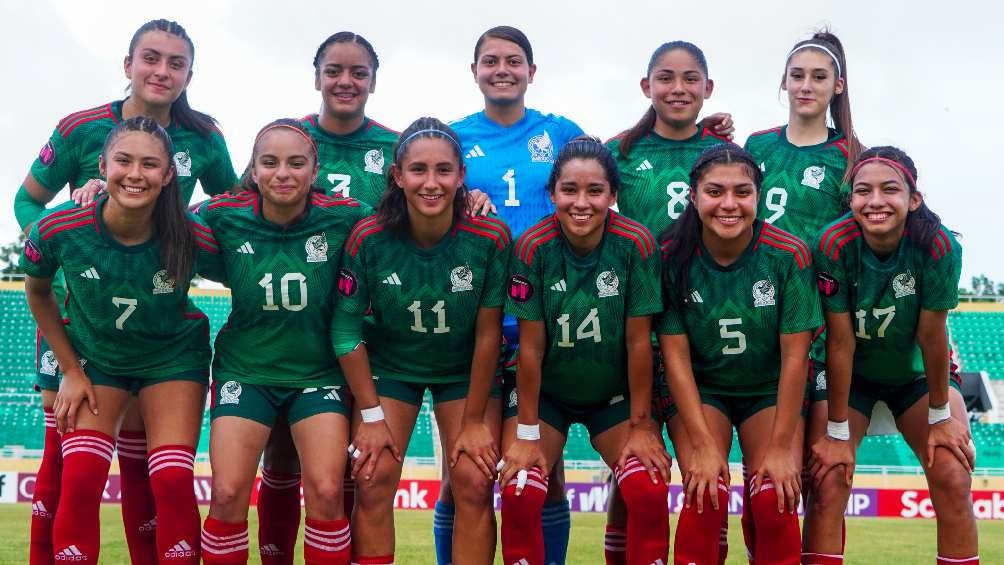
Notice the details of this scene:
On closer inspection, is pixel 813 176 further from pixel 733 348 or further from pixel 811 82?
pixel 733 348

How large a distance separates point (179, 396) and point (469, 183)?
156 centimetres

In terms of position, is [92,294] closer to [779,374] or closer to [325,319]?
[325,319]

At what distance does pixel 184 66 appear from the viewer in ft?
14.9

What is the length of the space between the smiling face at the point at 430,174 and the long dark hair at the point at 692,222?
914 mm

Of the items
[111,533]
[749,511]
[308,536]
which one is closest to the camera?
[308,536]

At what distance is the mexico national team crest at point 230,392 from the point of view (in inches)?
158

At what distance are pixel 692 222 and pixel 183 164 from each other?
229cm

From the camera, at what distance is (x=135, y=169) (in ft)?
12.9

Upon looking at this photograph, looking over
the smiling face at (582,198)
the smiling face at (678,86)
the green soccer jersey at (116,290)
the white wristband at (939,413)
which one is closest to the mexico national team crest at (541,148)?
the smiling face at (678,86)

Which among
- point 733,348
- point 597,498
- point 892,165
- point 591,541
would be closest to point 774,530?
point 733,348

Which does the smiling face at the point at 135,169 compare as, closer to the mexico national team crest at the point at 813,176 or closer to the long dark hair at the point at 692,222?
the long dark hair at the point at 692,222

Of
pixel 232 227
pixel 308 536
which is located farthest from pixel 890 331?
pixel 232 227

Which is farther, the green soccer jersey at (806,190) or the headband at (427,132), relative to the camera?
the green soccer jersey at (806,190)

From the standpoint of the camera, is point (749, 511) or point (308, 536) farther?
point (749, 511)
